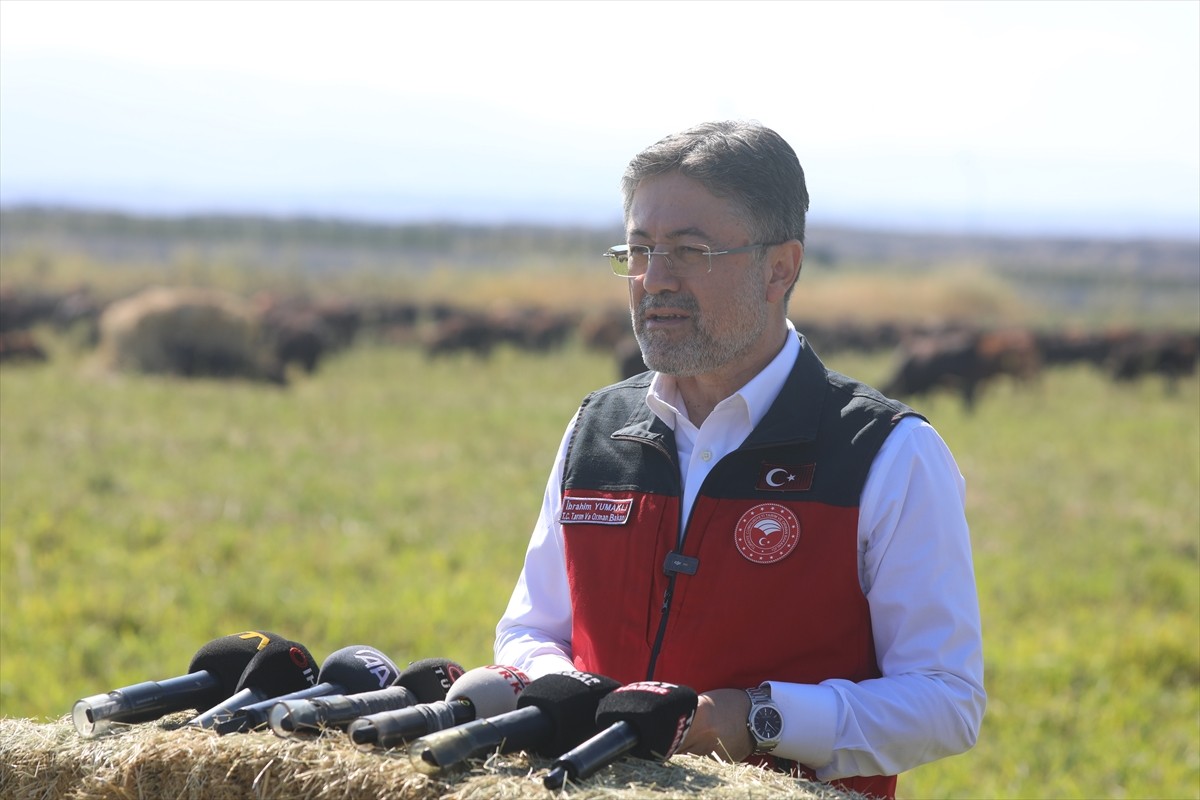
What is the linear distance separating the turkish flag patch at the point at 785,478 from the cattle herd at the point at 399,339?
1834 cm

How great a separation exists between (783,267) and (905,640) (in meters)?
0.85

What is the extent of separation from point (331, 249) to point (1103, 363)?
69587mm

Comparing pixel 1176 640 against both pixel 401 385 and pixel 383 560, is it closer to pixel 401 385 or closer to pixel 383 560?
pixel 383 560

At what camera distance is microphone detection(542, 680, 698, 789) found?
6.31ft

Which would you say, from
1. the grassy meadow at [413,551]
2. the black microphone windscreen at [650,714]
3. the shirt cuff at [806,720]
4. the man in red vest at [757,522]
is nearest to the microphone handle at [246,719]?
the black microphone windscreen at [650,714]

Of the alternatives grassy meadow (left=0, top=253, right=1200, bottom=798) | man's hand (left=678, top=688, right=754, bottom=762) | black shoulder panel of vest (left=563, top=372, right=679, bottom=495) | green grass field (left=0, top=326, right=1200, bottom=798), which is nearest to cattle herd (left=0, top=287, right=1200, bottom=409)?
grassy meadow (left=0, top=253, right=1200, bottom=798)

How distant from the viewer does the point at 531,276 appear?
49.3 meters

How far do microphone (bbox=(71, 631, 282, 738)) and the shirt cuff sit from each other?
1.01 m

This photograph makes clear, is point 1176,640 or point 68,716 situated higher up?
point 68,716

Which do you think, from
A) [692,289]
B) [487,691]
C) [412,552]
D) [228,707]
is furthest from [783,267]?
[412,552]

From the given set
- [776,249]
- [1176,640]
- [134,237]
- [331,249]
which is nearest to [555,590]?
[776,249]

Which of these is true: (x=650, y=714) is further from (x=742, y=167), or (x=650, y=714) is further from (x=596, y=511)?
(x=742, y=167)

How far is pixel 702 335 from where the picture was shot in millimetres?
2688

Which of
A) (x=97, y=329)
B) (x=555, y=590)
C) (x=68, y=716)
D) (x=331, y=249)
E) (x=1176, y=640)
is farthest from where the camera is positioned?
(x=331, y=249)
